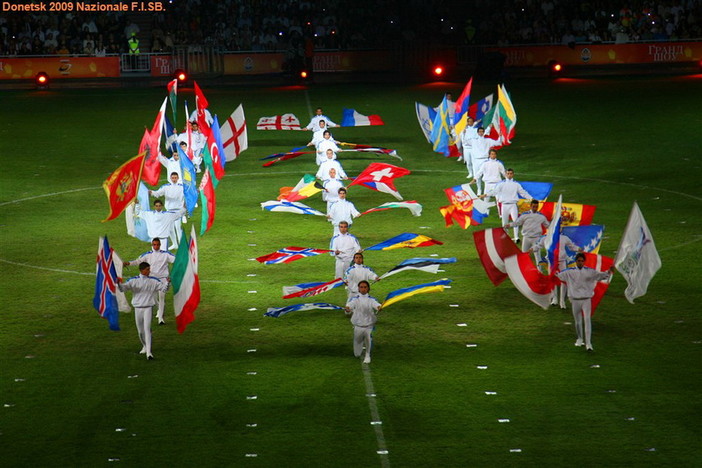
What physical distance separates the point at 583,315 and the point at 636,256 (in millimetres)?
1246

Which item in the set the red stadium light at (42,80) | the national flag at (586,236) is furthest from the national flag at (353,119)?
the red stadium light at (42,80)

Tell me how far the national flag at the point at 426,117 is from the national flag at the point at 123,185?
15307mm

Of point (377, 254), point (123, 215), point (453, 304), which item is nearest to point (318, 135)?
point (123, 215)

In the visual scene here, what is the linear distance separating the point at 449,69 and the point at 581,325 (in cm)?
3464

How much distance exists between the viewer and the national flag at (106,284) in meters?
16.0

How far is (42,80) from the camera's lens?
160ft

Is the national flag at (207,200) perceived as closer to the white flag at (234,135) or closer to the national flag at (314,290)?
the national flag at (314,290)

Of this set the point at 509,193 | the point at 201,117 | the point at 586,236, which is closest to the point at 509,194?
the point at 509,193

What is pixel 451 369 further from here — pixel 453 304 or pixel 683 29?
pixel 683 29

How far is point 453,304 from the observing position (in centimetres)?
1886

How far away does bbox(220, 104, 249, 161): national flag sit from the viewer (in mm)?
30391

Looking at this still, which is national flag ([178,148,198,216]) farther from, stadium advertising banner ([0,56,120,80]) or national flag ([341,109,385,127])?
stadium advertising banner ([0,56,120,80])

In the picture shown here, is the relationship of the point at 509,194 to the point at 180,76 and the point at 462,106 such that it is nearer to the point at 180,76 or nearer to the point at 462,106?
the point at 462,106

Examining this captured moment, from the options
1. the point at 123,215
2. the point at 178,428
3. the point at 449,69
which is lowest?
the point at 178,428
